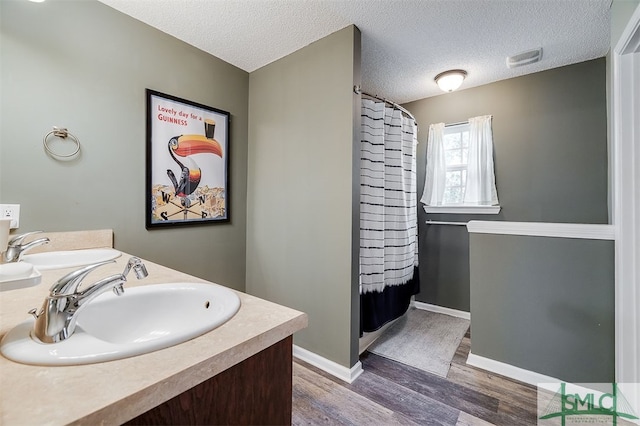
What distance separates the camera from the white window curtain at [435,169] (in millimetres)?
2924

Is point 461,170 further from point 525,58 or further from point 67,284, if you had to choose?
point 67,284

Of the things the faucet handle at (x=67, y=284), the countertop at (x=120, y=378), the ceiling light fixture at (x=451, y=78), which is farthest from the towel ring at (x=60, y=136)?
the ceiling light fixture at (x=451, y=78)

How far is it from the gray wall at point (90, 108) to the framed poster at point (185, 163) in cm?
7

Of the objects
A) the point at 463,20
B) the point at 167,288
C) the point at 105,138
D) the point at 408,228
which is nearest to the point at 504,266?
the point at 408,228

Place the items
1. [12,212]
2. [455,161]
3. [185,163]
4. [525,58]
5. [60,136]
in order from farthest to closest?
1. [455,161]
2. [525,58]
3. [185,163]
4. [60,136]
5. [12,212]

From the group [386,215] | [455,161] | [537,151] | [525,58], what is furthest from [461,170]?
[386,215]

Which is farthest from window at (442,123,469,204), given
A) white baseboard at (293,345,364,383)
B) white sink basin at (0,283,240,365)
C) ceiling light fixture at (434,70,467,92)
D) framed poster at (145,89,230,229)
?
white sink basin at (0,283,240,365)

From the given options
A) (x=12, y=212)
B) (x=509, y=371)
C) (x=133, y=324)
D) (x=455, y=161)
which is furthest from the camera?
(x=455, y=161)

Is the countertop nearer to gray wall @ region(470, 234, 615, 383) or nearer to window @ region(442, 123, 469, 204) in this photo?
gray wall @ region(470, 234, 615, 383)

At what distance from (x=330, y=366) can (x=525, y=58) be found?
290 cm

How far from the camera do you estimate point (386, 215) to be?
2.26m

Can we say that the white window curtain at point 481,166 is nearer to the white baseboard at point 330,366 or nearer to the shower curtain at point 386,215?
the shower curtain at point 386,215

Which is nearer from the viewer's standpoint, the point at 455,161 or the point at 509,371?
the point at 509,371

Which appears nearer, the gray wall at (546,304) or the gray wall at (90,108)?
the gray wall at (90,108)
